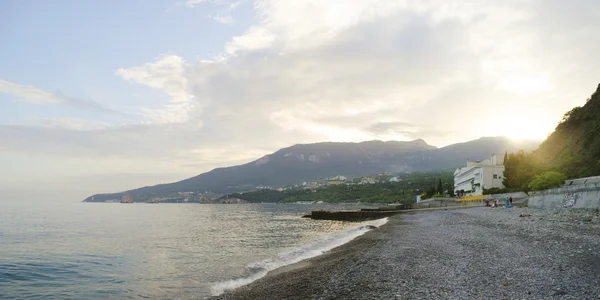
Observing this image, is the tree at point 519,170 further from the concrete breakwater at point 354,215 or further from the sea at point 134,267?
the sea at point 134,267

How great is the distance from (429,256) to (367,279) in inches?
225

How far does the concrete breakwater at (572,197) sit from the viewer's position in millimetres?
36156

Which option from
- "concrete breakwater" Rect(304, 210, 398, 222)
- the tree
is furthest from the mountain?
"concrete breakwater" Rect(304, 210, 398, 222)

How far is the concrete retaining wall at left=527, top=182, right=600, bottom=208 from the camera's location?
119 ft

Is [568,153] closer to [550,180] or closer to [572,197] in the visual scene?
[550,180]

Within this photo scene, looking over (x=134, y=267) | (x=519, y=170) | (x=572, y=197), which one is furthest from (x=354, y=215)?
(x=134, y=267)

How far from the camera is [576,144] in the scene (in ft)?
250

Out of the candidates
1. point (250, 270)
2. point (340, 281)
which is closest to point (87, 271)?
point (250, 270)

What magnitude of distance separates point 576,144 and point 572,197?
149 ft

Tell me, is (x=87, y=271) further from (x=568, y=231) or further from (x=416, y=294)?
(x=568, y=231)

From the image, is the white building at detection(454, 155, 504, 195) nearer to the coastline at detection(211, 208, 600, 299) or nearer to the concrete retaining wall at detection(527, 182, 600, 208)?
the concrete retaining wall at detection(527, 182, 600, 208)

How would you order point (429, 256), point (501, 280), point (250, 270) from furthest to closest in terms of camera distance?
point (250, 270) < point (429, 256) < point (501, 280)

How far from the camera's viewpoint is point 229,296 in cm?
1614

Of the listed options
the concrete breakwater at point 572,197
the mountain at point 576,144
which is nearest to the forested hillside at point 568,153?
the mountain at point 576,144
